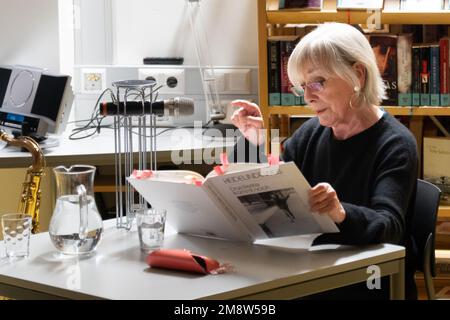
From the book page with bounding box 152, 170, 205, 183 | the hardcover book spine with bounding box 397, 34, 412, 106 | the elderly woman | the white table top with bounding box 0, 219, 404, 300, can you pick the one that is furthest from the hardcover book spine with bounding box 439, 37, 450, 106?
the book page with bounding box 152, 170, 205, 183

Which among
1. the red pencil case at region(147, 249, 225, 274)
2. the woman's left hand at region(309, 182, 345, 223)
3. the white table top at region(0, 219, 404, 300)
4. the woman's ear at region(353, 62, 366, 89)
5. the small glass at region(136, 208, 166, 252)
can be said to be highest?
the woman's ear at region(353, 62, 366, 89)

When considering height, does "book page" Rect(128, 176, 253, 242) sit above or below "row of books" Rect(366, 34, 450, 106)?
below

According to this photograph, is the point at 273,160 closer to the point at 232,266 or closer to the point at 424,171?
the point at 232,266

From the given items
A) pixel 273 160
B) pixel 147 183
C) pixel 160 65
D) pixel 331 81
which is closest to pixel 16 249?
pixel 147 183

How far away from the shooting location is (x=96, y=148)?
2.85 m

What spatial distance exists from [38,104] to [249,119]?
3.43ft

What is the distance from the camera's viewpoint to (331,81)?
197 cm

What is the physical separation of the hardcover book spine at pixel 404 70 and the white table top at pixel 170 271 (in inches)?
50.3

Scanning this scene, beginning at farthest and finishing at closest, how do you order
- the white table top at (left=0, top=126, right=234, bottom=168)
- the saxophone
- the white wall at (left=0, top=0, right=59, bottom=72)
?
the white wall at (left=0, top=0, right=59, bottom=72), the white table top at (left=0, top=126, right=234, bottom=168), the saxophone

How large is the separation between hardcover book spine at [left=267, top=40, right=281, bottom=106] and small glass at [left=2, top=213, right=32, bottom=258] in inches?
57.1

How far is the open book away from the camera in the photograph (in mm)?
1596

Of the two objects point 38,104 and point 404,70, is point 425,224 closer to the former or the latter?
point 404,70

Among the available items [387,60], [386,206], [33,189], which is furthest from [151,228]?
[387,60]

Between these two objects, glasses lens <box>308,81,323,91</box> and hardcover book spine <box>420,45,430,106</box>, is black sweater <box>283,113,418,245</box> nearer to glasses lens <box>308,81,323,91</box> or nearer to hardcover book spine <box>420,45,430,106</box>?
glasses lens <box>308,81,323,91</box>
